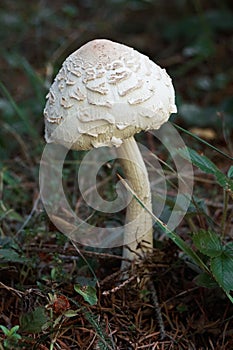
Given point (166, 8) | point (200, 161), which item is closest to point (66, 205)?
point (200, 161)

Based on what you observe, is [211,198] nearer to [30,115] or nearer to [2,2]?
[30,115]

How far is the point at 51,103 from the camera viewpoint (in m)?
1.67

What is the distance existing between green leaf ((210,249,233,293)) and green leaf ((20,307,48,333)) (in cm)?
56

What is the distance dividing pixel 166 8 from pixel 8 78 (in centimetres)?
169

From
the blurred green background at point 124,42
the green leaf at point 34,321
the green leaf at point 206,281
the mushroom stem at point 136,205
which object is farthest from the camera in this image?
the blurred green background at point 124,42

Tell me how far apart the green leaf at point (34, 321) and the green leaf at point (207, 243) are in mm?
555

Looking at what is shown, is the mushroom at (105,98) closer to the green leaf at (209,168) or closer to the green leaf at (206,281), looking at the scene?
the green leaf at (209,168)

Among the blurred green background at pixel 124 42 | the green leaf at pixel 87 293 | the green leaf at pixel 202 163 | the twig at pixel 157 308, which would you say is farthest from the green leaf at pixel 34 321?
the blurred green background at pixel 124 42

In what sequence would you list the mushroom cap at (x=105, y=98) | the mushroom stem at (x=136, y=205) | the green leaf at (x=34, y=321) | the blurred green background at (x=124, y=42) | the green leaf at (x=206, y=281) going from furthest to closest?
the blurred green background at (x=124, y=42) < the mushroom stem at (x=136, y=205) < the green leaf at (x=206, y=281) < the mushroom cap at (x=105, y=98) < the green leaf at (x=34, y=321)

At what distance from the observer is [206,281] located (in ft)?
5.59

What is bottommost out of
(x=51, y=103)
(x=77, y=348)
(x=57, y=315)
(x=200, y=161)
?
(x=77, y=348)

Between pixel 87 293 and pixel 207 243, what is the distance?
1.44ft

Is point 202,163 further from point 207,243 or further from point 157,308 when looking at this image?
point 157,308

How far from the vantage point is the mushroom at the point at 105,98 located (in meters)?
1.56
